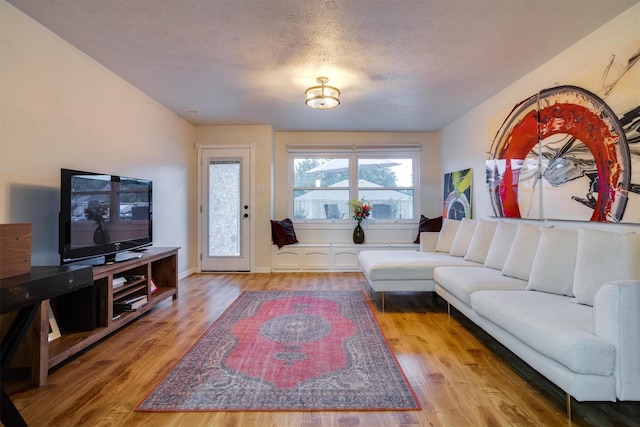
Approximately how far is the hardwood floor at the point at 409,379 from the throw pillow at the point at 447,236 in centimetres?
115

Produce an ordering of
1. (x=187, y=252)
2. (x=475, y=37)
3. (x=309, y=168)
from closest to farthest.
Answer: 1. (x=475, y=37)
2. (x=187, y=252)
3. (x=309, y=168)

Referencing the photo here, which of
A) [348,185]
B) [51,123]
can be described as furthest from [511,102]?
[51,123]

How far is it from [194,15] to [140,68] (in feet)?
3.77

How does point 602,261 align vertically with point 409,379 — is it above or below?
above

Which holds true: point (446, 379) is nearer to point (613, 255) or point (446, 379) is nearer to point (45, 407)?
point (613, 255)

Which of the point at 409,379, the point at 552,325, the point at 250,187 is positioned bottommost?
the point at 409,379

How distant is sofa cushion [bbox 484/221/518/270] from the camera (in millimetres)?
2754

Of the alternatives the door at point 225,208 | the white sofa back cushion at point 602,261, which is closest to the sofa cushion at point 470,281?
the white sofa back cushion at point 602,261

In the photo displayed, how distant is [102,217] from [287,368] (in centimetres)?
192

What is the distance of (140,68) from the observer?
284cm

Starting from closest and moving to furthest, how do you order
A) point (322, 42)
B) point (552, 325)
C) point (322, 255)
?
1. point (552, 325)
2. point (322, 42)
3. point (322, 255)

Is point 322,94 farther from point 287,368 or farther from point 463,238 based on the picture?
point 287,368

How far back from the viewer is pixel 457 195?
14.5 feet

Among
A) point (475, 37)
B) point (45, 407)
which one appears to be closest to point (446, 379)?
point (45, 407)
